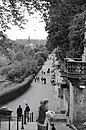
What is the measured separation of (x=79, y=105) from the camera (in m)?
14.9

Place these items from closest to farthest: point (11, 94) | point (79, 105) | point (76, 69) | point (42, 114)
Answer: point (42, 114), point (76, 69), point (79, 105), point (11, 94)

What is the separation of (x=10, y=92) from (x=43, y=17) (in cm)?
1781

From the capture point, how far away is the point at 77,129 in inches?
543

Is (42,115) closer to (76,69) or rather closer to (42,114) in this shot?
(42,114)

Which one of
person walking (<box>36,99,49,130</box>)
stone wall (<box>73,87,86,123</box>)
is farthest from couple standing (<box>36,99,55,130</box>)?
stone wall (<box>73,87,86,123</box>)

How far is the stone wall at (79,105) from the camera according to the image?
14789 millimetres

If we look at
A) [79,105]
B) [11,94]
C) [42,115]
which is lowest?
[11,94]

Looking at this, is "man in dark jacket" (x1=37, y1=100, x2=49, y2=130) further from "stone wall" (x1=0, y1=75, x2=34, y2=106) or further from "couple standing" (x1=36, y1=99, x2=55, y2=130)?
"stone wall" (x1=0, y1=75, x2=34, y2=106)

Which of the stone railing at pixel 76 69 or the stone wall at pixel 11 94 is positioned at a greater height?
the stone railing at pixel 76 69

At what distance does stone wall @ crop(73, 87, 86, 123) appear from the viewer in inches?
582

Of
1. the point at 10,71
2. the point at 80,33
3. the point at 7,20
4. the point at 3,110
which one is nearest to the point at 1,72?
the point at 10,71

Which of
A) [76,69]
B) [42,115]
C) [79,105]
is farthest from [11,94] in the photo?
[42,115]

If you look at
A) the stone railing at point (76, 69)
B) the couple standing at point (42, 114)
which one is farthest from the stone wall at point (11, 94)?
the couple standing at point (42, 114)

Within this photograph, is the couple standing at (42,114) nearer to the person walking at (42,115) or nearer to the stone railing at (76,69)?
the person walking at (42,115)
